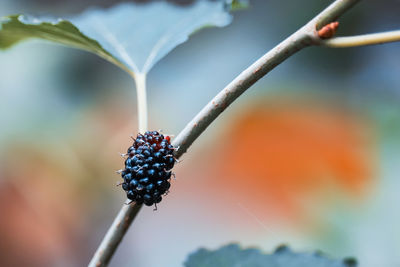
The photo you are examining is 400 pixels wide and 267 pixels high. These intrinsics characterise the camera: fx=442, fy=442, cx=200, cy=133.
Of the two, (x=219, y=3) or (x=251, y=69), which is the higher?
(x=219, y=3)

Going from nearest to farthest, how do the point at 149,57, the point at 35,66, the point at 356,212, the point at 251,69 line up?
1. the point at 251,69
2. the point at 149,57
3. the point at 356,212
4. the point at 35,66

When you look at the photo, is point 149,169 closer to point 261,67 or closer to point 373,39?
point 261,67

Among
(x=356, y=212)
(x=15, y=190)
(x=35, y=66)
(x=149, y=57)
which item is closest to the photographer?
(x=149, y=57)

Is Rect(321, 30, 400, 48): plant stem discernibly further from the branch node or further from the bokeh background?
the bokeh background

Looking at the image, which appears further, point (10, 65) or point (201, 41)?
point (201, 41)

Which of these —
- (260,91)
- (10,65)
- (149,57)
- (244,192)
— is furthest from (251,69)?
(10,65)

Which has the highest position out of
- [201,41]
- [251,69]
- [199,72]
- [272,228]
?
[201,41]

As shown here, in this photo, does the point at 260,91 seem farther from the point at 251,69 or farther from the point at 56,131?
the point at 251,69

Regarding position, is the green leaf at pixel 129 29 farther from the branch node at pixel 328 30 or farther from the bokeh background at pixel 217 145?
the bokeh background at pixel 217 145
